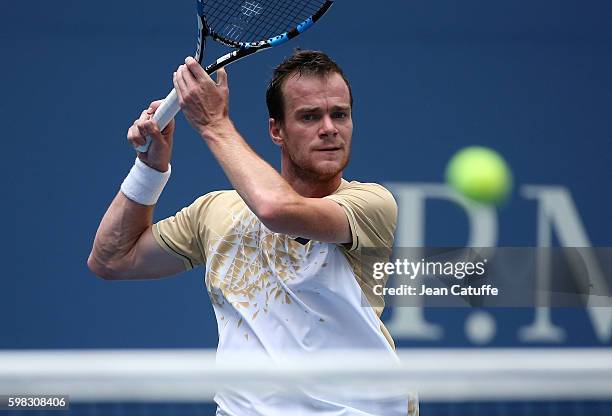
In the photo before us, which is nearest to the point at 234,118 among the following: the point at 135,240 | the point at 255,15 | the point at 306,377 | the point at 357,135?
the point at 357,135

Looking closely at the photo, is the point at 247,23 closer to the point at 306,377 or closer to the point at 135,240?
the point at 135,240

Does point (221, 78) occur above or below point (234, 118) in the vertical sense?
below

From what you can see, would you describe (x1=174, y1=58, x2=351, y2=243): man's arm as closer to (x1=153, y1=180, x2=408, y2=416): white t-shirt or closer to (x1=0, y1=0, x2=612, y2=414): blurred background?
(x1=153, y1=180, x2=408, y2=416): white t-shirt

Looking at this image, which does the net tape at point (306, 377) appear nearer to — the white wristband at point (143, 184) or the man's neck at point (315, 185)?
the man's neck at point (315, 185)

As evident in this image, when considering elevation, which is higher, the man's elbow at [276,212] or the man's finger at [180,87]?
the man's finger at [180,87]

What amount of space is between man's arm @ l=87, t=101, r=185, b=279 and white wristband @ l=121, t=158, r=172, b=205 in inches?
0.5

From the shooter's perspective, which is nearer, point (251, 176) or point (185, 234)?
point (251, 176)

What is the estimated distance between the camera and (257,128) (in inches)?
150

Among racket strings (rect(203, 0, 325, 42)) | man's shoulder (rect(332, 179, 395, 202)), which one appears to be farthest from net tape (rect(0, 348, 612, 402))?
racket strings (rect(203, 0, 325, 42))

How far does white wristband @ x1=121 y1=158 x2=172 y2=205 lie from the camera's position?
100.0 inches

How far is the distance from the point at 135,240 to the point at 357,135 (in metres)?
1.39

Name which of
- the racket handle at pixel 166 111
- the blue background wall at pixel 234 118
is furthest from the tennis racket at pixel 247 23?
the blue background wall at pixel 234 118

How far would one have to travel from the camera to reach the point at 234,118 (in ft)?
12.6

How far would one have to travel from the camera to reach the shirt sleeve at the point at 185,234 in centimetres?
254
